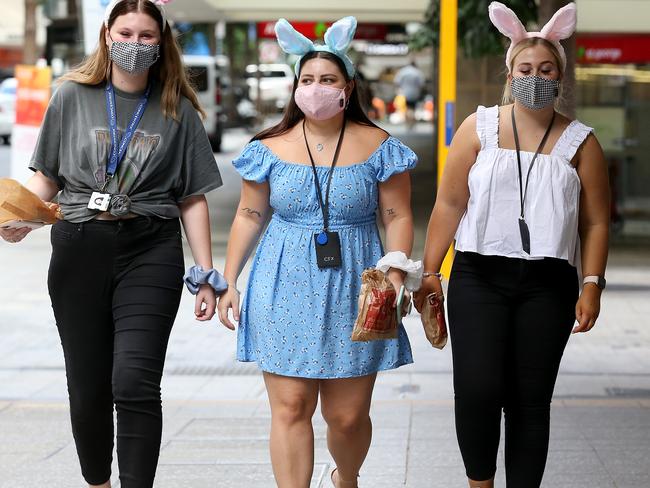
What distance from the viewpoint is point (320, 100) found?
4.72 m

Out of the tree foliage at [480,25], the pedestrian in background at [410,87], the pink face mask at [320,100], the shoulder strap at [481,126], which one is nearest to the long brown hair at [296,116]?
the pink face mask at [320,100]

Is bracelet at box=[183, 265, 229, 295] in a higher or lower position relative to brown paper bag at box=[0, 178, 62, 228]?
lower

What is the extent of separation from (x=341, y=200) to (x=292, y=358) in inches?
22.9

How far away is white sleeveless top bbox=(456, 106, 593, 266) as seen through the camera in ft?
15.1

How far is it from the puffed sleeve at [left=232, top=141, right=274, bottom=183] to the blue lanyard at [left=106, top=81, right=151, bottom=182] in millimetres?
395

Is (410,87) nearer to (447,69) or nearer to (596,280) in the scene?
(447,69)

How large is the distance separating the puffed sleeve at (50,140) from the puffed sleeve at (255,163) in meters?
0.64

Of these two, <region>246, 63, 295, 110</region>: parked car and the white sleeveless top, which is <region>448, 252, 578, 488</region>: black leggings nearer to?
the white sleeveless top

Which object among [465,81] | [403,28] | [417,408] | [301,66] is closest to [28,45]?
[403,28]

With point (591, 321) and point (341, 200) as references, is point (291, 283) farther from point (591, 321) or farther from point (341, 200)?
point (591, 321)

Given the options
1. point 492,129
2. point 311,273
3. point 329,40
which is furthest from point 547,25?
point 311,273

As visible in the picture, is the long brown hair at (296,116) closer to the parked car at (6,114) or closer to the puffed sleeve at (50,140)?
the puffed sleeve at (50,140)

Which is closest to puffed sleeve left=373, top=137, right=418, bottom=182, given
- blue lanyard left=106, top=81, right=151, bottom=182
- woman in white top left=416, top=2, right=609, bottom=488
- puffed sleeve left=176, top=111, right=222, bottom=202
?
woman in white top left=416, top=2, right=609, bottom=488

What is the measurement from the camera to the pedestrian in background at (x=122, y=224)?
15.0ft
